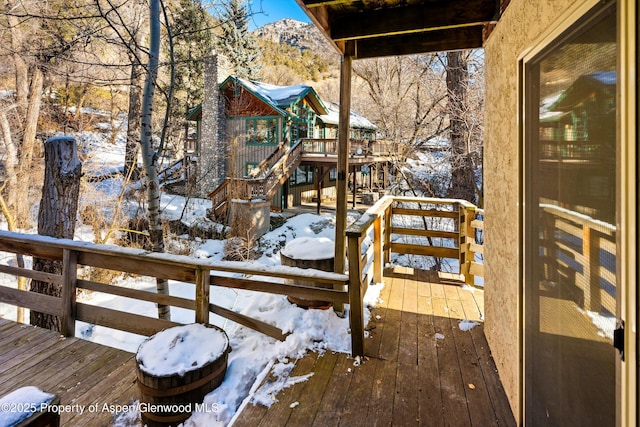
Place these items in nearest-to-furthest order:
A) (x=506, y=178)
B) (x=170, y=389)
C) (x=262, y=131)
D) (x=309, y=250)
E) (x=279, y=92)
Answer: (x=170, y=389) → (x=506, y=178) → (x=309, y=250) → (x=262, y=131) → (x=279, y=92)

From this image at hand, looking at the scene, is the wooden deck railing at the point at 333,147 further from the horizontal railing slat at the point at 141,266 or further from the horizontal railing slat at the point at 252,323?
the horizontal railing slat at the point at 252,323

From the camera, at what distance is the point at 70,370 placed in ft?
8.90

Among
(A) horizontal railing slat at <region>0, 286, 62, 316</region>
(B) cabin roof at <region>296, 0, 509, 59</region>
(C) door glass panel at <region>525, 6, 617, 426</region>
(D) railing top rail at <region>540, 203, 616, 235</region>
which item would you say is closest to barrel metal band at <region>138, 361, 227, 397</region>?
(A) horizontal railing slat at <region>0, 286, 62, 316</region>

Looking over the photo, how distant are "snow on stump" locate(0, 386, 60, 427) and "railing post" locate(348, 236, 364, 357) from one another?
201cm

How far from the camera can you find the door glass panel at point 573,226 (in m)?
1.11

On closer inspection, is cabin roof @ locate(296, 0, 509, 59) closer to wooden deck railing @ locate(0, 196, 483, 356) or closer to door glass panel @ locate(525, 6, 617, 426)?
door glass panel @ locate(525, 6, 617, 426)

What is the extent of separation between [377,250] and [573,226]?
295 cm

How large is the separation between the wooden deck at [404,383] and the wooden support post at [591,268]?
1270mm

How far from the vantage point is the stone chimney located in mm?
15367

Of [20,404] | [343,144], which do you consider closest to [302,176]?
[343,144]

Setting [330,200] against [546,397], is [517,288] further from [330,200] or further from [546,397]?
[330,200]

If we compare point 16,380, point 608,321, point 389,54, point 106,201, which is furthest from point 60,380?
point 106,201

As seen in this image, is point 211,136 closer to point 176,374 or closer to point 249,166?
point 249,166

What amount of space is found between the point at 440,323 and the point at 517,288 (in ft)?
4.90
